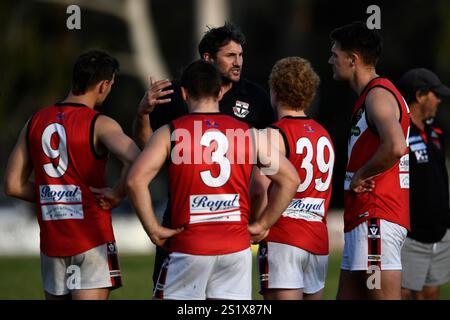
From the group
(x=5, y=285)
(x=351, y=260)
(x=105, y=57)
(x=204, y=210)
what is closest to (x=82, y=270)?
(x=204, y=210)

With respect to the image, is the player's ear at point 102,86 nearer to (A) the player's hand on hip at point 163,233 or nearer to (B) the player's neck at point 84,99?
(B) the player's neck at point 84,99

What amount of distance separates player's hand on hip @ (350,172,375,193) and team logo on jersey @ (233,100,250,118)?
1.15 m

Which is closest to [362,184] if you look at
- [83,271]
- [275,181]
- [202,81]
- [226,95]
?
[275,181]

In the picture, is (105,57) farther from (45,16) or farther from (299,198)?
(45,16)


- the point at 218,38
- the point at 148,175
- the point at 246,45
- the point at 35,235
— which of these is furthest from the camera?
the point at 246,45

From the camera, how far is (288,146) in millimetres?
7246

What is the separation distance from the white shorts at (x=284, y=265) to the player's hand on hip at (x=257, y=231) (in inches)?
15.1

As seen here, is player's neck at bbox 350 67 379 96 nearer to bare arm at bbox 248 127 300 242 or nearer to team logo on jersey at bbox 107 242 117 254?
bare arm at bbox 248 127 300 242

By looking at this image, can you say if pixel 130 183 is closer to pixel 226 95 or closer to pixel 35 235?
pixel 226 95

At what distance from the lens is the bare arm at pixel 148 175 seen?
21.2ft

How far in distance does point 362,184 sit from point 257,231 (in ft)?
3.59

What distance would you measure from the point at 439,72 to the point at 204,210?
29217mm

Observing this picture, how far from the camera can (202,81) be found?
662cm

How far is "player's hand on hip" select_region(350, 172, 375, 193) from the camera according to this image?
750 cm
